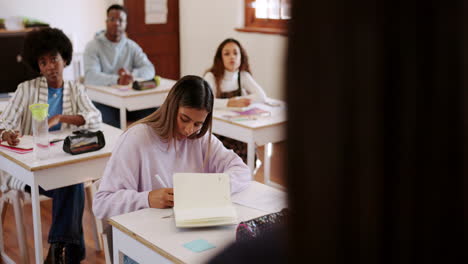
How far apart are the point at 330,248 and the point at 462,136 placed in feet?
0.22

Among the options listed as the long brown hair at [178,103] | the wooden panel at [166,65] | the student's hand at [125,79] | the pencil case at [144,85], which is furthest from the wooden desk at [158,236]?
the wooden panel at [166,65]

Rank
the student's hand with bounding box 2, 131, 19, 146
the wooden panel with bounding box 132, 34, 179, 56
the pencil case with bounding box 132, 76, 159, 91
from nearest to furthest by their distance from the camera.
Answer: the student's hand with bounding box 2, 131, 19, 146 < the pencil case with bounding box 132, 76, 159, 91 < the wooden panel with bounding box 132, 34, 179, 56

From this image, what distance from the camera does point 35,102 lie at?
10.2 ft

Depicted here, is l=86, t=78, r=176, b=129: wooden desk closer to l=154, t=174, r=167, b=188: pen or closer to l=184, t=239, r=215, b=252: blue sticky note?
l=154, t=174, r=167, b=188: pen

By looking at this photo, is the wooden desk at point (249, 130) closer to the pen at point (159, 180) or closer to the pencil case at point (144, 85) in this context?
the pencil case at point (144, 85)

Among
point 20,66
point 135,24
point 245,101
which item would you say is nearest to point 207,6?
point 135,24

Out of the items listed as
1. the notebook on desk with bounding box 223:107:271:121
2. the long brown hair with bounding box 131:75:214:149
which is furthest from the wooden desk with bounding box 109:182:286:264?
the notebook on desk with bounding box 223:107:271:121

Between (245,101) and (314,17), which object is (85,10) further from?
(314,17)

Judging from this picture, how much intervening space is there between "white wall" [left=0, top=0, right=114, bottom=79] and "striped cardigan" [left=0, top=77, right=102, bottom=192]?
312 cm

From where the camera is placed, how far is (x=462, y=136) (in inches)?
8.2

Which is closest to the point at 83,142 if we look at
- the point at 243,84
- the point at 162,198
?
the point at 162,198

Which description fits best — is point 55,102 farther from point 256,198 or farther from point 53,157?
point 256,198

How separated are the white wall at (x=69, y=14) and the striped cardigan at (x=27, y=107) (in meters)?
3.12

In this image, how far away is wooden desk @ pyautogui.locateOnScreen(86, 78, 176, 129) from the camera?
4.38 meters
